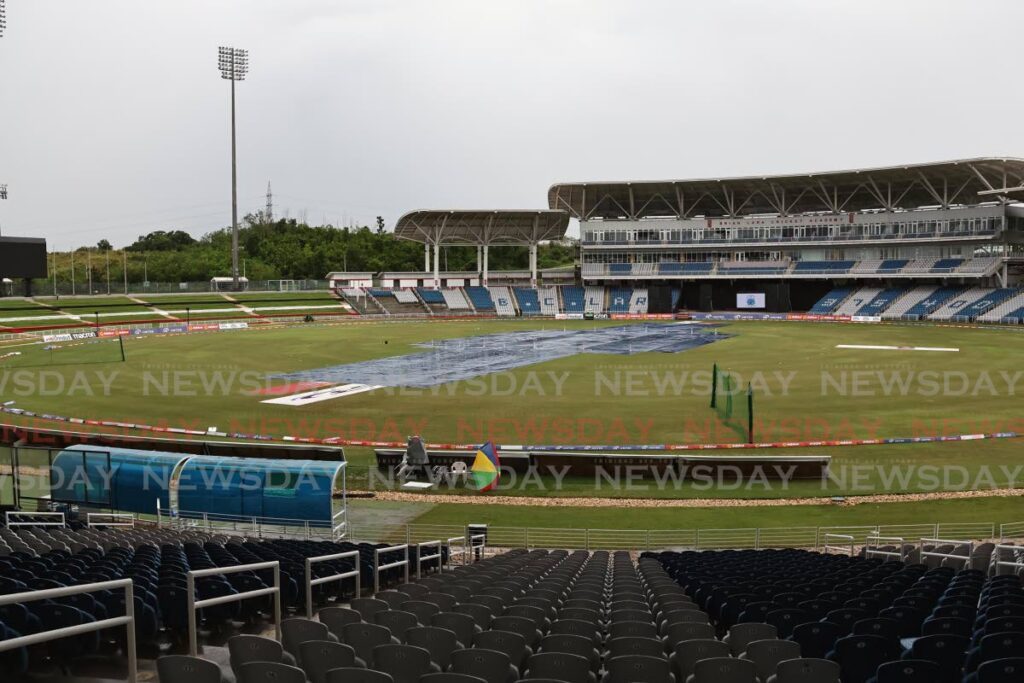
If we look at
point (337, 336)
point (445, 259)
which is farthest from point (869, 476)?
point (445, 259)

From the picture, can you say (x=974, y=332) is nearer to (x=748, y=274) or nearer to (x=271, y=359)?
(x=748, y=274)

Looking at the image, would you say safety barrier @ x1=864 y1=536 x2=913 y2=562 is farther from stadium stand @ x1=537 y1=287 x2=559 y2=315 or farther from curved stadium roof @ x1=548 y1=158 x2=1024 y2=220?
stadium stand @ x1=537 y1=287 x2=559 y2=315

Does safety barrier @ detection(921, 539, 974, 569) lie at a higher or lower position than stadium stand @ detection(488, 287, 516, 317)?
lower

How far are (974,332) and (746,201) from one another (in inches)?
1783

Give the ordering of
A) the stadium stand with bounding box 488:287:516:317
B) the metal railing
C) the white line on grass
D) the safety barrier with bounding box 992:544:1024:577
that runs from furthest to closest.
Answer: the stadium stand with bounding box 488:287:516:317, the white line on grass, the metal railing, the safety barrier with bounding box 992:544:1024:577

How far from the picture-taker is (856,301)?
108 meters

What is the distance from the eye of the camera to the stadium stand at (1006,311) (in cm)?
9031

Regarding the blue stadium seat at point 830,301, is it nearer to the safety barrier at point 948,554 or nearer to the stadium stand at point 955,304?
the stadium stand at point 955,304

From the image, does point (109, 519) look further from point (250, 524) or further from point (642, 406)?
point (642, 406)

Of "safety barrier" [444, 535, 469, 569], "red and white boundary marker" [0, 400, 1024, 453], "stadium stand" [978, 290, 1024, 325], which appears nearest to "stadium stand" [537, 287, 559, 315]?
"stadium stand" [978, 290, 1024, 325]

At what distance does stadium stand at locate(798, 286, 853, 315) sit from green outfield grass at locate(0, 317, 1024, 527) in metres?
40.0

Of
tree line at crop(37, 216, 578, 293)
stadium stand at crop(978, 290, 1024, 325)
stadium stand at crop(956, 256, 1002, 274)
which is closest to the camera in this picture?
stadium stand at crop(978, 290, 1024, 325)

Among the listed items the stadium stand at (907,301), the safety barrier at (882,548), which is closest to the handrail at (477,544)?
the safety barrier at (882,548)

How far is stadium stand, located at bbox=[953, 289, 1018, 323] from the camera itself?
94250mm
